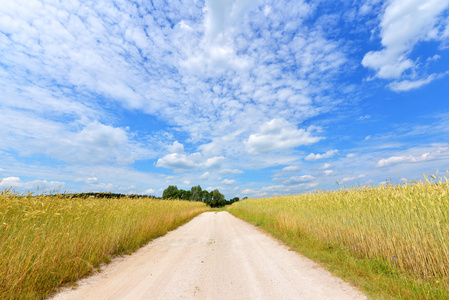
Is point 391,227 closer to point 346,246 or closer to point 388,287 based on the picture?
point 346,246

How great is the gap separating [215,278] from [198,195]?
297 ft

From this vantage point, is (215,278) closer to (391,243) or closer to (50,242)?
(50,242)

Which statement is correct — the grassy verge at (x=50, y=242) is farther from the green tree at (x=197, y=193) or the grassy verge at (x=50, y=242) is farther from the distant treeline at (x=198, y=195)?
the green tree at (x=197, y=193)

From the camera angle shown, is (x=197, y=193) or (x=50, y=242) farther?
(x=197, y=193)

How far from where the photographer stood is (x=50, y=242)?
4797mm

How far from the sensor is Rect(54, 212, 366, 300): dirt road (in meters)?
3.95

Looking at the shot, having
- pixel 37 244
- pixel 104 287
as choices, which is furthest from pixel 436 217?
pixel 37 244

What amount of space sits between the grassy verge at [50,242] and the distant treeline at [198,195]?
79.9 m

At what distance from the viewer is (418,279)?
4207 millimetres

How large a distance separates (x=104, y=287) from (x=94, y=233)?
269 cm

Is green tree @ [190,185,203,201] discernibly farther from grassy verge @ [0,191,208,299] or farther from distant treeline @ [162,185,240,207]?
grassy verge @ [0,191,208,299]

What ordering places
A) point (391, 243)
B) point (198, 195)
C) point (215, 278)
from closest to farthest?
1. point (215, 278)
2. point (391, 243)
3. point (198, 195)

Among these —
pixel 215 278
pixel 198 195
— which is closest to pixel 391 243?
pixel 215 278

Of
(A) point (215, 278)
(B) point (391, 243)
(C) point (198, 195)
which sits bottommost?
(A) point (215, 278)
